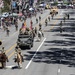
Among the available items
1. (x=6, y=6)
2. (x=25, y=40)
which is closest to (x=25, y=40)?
(x=25, y=40)

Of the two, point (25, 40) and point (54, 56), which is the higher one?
point (25, 40)

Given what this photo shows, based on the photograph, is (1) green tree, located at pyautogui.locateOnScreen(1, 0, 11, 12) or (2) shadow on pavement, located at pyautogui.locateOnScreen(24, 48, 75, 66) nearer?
(2) shadow on pavement, located at pyautogui.locateOnScreen(24, 48, 75, 66)

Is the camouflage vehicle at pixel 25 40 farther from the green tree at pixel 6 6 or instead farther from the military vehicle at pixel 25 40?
the green tree at pixel 6 6

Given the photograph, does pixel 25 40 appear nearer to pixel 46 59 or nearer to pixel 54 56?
pixel 54 56

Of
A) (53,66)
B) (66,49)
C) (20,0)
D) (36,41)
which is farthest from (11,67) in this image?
(20,0)

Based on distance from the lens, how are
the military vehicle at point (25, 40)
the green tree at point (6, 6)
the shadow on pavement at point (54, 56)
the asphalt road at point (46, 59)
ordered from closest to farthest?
the asphalt road at point (46, 59) → the shadow on pavement at point (54, 56) → the military vehicle at point (25, 40) → the green tree at point (6, 6)

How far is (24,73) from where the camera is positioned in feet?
106

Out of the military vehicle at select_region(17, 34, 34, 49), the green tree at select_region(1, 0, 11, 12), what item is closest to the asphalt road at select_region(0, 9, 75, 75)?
the military vehicle at select_region(17, 34, 34, 49)

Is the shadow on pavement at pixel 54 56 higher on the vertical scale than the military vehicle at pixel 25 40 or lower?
lower

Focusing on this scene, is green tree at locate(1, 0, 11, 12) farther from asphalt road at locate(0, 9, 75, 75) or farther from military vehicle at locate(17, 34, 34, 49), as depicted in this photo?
military vehicle at locate(17, 34, 34, 49)

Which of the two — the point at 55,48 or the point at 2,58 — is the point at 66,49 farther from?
the point at 2,58

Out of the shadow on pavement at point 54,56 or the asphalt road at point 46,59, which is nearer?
the asphalt road at point 46,59

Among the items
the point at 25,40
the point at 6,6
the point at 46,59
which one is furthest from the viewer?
the point at 6,6

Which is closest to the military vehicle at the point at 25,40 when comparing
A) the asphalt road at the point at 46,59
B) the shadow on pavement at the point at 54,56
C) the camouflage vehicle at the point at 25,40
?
the camouflage vehicle at the point at 25,40
